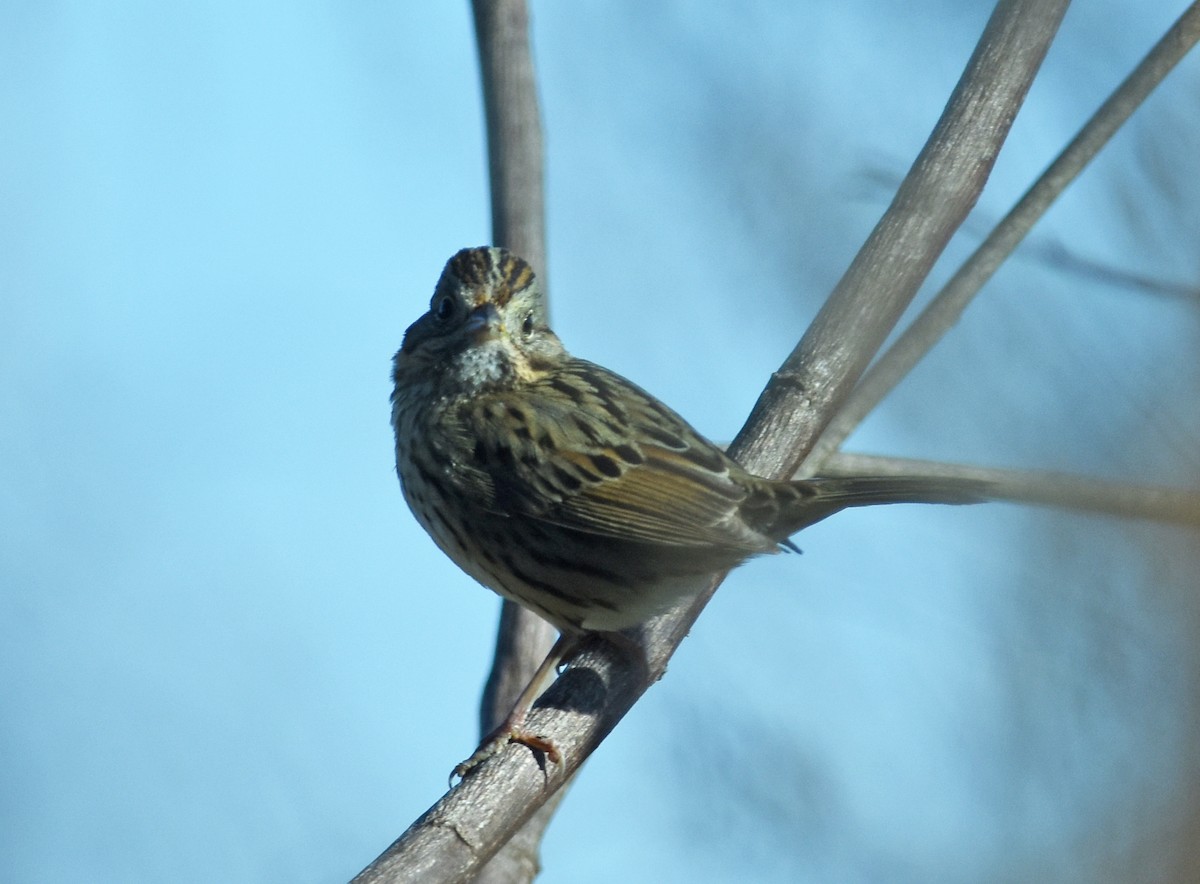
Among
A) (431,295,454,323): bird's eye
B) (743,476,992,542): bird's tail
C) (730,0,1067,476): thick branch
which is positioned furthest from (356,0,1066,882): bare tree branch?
(431,295,454,323): bird's eye

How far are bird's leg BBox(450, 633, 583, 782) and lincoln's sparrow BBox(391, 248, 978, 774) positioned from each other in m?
0.01

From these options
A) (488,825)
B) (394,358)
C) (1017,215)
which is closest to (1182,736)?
(488,825)

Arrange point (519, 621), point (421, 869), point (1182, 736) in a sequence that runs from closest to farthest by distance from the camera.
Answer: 1. point (1182, 736)
2. point (421, 869)
3. point (519, 621)

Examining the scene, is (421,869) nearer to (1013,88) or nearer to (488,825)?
(488,825)

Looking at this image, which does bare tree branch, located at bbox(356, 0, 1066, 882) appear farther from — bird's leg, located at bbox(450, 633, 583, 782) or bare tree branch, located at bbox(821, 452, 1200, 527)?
bare tree branch, located at bbox(821, 452, 1200, 527)

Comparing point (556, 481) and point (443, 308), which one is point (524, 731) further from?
point (443, 308)

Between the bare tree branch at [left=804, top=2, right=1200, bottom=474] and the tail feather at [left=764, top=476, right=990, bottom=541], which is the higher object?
the bare tree branch at [left=804, top=2, right=1200, bottom=474]

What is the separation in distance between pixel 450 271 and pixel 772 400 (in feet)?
4.57

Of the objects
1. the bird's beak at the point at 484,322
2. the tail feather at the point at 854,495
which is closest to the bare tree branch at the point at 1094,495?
the tail feather at the point at 854,495

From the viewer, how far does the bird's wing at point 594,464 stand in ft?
16.3

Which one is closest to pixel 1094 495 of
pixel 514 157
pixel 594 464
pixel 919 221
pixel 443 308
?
pixel 919 221

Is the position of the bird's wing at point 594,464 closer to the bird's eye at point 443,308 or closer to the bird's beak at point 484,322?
the bird's beak at point 484,322

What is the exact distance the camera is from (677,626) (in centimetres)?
498

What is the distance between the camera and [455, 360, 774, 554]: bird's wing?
497cm
